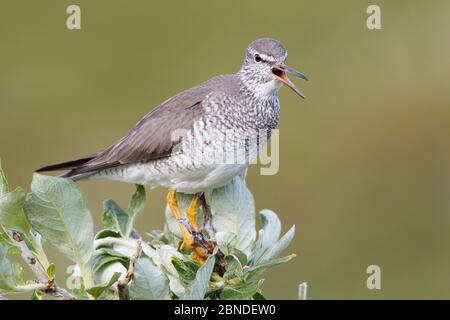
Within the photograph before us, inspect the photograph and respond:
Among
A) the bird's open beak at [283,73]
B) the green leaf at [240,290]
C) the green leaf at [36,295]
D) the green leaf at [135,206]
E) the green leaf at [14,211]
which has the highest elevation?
the bird's open beak at [283,73]

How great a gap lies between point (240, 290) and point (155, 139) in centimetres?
202

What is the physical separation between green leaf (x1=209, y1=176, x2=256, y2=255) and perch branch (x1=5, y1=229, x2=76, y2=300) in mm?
765

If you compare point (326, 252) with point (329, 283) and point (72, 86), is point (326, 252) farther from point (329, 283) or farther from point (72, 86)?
point (72, 86)

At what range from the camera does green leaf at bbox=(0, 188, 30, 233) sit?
2711 millimetres

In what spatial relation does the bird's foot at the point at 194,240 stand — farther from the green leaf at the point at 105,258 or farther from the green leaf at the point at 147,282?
the green leaf at the point at 147,282

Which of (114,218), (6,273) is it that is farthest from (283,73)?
(6,273)

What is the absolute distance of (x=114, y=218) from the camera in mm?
3199

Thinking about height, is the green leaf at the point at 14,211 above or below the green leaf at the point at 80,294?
above

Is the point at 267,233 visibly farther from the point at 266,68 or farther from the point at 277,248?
the point at 266,68

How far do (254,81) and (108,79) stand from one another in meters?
5.76

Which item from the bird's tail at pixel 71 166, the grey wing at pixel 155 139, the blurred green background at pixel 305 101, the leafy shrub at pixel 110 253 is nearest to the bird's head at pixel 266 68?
the grey wing at pixel 155 139

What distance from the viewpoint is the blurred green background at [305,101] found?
9.41 metres

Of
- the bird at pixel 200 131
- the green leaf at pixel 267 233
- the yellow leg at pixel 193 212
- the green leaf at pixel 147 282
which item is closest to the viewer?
the green leaf at pixel 147 282

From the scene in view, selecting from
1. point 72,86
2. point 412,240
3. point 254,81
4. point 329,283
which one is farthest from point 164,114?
point 72,86
